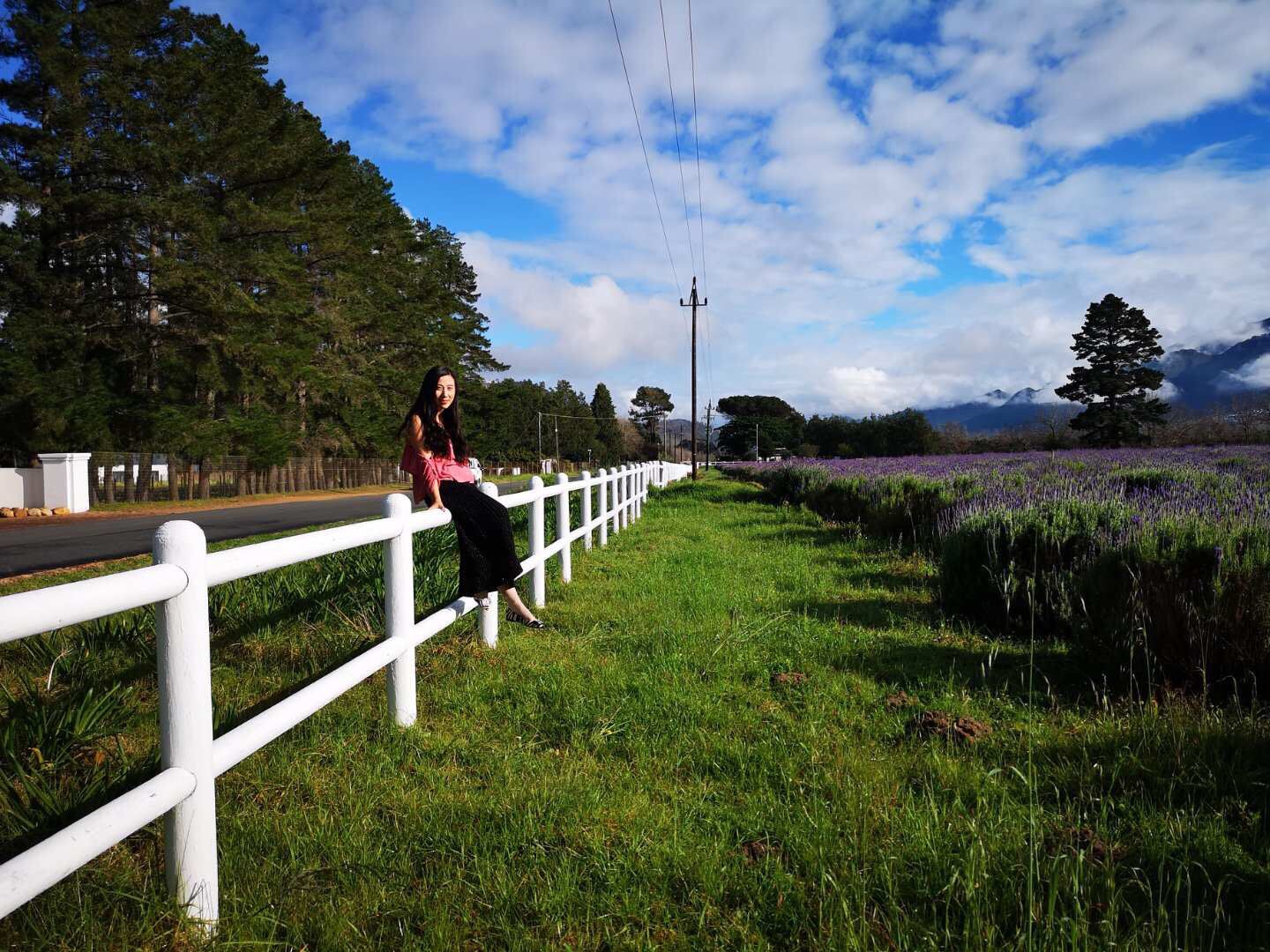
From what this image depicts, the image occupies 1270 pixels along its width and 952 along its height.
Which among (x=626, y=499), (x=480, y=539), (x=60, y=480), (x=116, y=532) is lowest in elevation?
(x=116, y=532)

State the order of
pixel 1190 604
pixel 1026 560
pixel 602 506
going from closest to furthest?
pixel 1190 604, pixel 1026 560, pixel 602 506

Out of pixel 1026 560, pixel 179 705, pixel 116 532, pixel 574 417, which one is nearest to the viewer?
pixel 179 705

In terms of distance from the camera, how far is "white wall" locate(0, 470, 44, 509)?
17391 mm

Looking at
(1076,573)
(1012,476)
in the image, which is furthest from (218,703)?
Answer: (1012,476)

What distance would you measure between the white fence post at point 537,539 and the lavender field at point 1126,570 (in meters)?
3.24

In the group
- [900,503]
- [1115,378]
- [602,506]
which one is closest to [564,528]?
[602,506]

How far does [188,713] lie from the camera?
171 cm

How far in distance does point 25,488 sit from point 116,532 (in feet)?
27.6

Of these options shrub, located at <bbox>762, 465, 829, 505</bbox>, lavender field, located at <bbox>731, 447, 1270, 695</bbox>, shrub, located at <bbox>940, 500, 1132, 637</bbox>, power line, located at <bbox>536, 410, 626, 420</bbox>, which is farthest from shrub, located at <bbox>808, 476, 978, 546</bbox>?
power line, located at <bbox>536, 410, 626, 420</bbox>

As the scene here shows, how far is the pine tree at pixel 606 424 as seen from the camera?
119 meters

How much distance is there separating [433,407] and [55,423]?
20663mm

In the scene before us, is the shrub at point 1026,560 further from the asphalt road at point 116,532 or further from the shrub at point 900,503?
the asphalt road at point 116,532

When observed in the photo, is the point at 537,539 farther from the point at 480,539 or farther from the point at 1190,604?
the point at 1190,604

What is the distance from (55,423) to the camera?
19.0 meters
